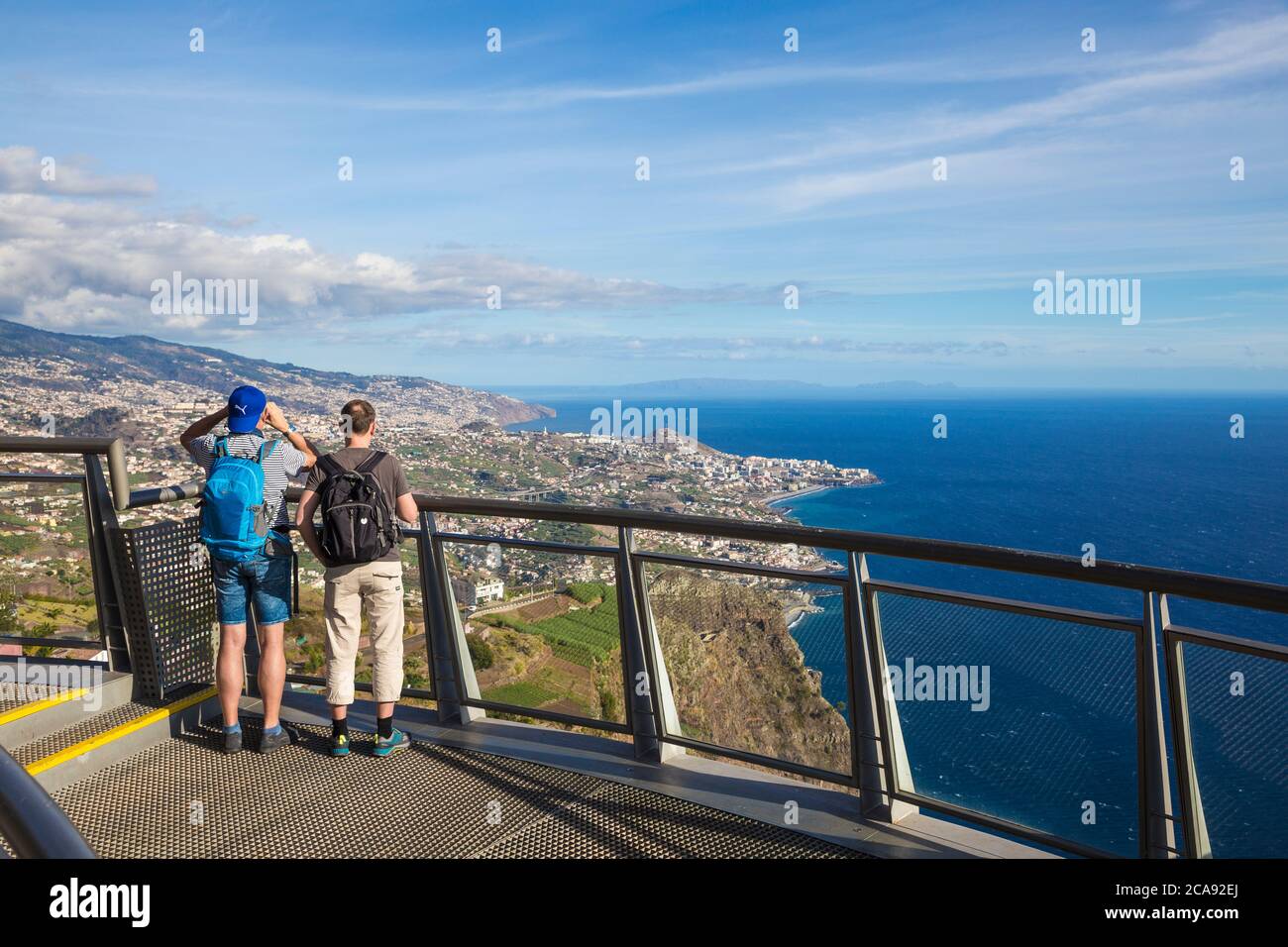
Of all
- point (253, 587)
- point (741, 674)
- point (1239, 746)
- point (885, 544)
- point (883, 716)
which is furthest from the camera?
point (253, 587)

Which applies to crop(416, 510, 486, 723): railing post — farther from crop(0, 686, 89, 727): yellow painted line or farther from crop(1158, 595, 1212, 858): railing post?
crop(1158, 595, 1212, 858): railing post

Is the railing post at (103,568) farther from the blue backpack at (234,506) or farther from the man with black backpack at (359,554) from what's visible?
the man with black backpack at (359,554)

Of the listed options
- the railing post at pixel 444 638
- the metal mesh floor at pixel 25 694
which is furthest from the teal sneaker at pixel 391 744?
the metal mesh floor at pixel 25 694

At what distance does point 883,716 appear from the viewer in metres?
4.74

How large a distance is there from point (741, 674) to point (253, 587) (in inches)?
114

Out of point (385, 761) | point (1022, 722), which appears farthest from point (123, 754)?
point (1022, 722)

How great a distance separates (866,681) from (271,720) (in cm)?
345

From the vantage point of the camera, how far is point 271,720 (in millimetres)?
5734

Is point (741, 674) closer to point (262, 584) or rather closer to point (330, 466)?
point (330, 466)

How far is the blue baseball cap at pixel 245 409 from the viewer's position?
5547 millimetres

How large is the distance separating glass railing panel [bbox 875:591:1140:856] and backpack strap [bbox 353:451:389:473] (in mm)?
2783

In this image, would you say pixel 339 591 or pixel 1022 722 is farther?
pixel 339 591

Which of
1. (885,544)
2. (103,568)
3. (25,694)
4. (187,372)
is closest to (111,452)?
(103,568)
